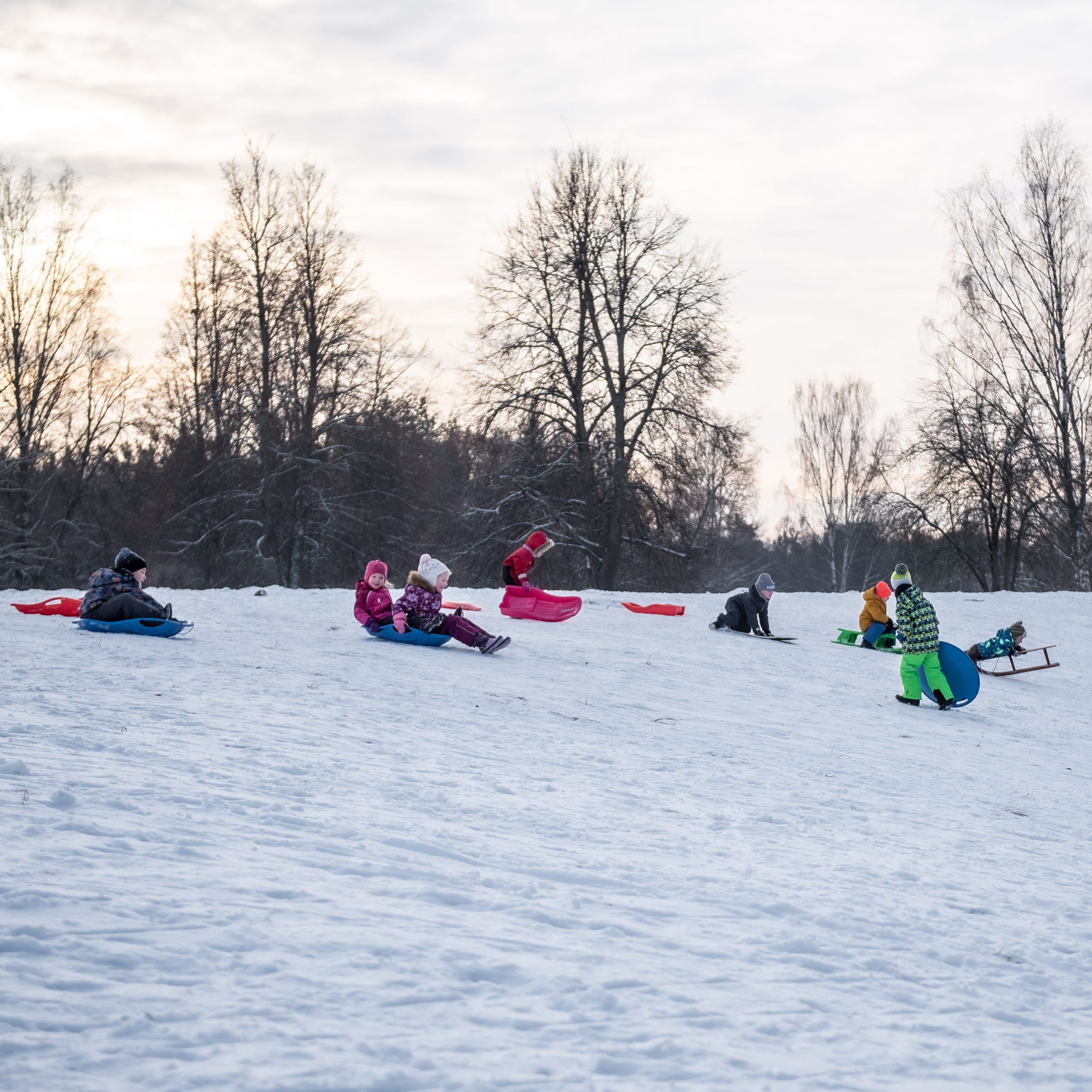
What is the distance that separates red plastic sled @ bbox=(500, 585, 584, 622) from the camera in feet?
49.6

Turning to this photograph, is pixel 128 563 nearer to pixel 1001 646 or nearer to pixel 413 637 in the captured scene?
pixel 413 637

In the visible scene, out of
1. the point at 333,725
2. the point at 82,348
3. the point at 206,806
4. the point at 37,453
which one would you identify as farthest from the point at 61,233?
the point at 206,806

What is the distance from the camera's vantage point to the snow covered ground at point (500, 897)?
278 centimetres

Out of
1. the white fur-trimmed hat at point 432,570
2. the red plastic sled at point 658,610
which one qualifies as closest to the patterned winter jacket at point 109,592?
the white fur-trimmed hat at point 432,570

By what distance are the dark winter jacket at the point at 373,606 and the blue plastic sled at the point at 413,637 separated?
10cm

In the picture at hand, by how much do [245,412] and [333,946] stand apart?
27.0 m

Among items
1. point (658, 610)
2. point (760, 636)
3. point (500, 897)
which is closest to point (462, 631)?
point (760, 636)

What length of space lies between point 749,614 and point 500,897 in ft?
40.1

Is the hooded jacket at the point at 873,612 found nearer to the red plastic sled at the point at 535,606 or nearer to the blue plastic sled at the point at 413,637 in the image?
the red plastic sled at the point at 535,606

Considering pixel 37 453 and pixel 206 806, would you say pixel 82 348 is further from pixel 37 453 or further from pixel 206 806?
pixel 206 806

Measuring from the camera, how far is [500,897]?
3.96 meters

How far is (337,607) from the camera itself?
14.4 metres

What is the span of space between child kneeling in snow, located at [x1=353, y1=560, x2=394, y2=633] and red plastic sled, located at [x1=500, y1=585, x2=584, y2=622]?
3.49 metres

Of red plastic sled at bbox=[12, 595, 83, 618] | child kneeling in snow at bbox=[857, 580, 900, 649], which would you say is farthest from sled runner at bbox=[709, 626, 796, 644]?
red plastic sled at bbox=[12, 595, 83, 618]
